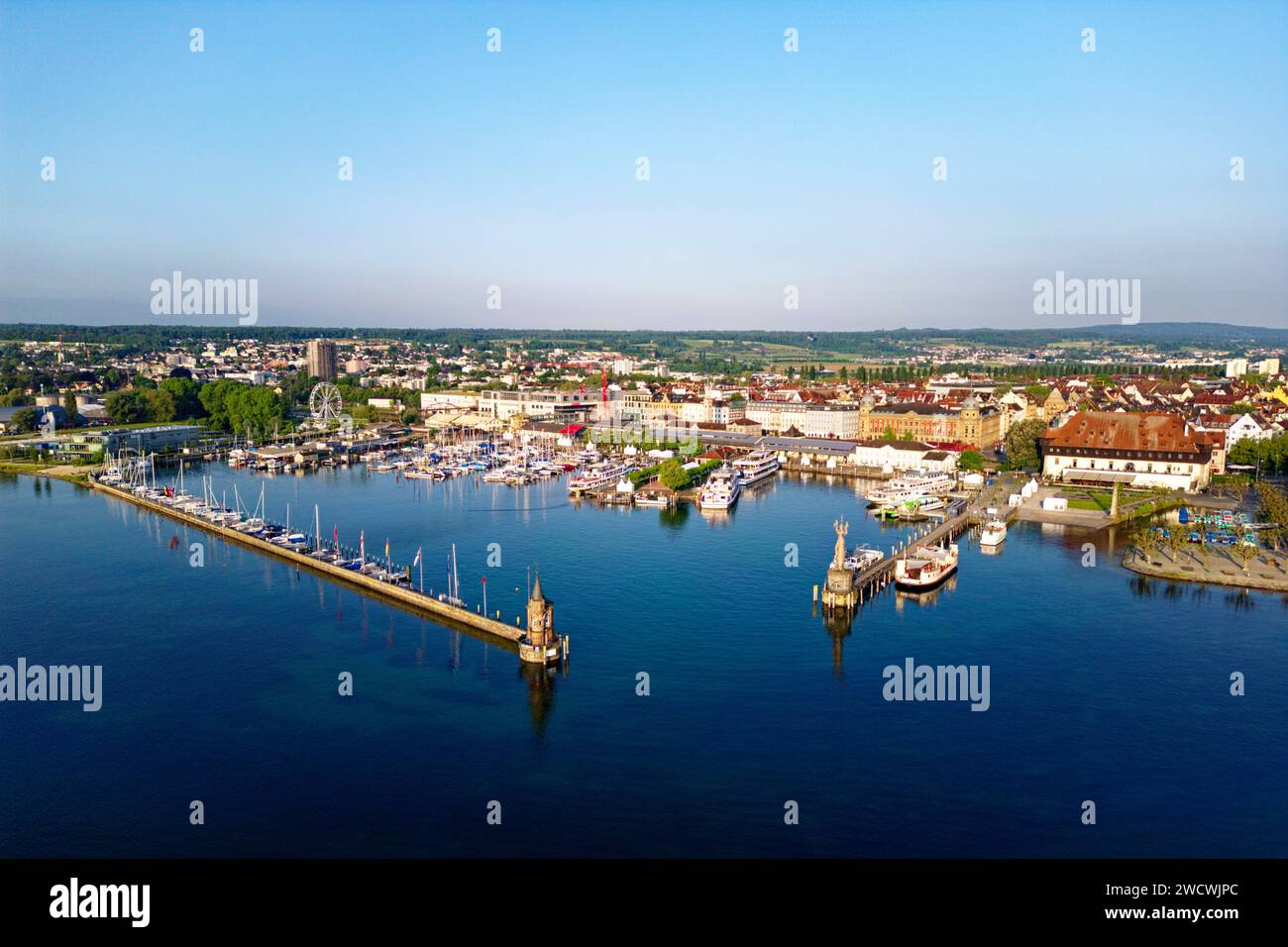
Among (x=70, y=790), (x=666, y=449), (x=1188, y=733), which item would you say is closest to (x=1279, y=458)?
(x=666, y=449)

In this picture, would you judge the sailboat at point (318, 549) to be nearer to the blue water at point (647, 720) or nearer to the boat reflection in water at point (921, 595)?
the blue water at point (647, 720)

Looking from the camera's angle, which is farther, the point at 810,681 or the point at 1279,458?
the point at 1279,458

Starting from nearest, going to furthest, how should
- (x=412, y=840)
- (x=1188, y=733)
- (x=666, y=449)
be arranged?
(x=412, y=840) → (x=1188, y=733) → (x=666, y=449)

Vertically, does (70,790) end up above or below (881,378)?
below

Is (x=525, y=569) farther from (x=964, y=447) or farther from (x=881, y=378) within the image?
(x=881, y=378)

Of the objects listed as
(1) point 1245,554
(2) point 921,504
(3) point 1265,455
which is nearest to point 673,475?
(2) point 921,504

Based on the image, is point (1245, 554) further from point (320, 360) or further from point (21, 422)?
point (320, 360)
